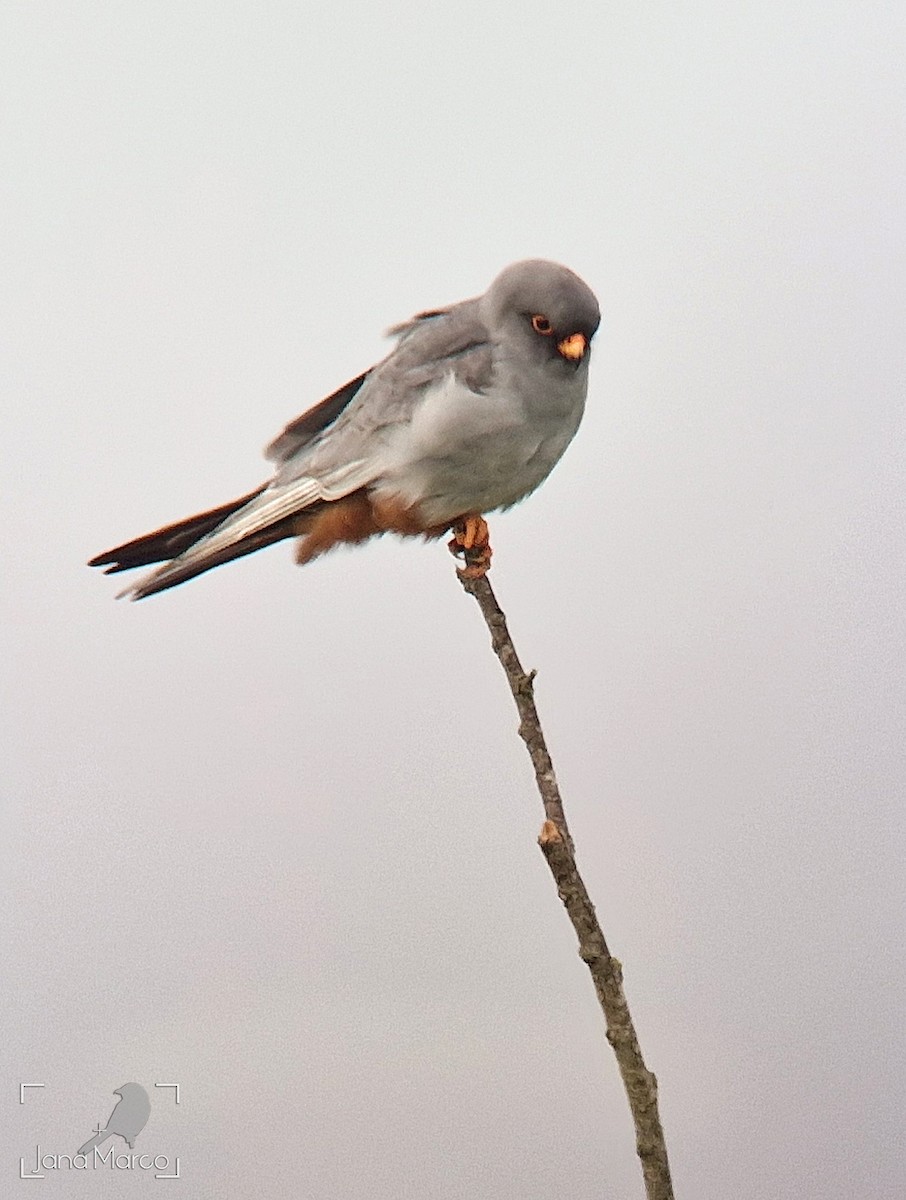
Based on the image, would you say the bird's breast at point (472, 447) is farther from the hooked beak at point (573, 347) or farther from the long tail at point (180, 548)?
the long tail at point (180, 548)

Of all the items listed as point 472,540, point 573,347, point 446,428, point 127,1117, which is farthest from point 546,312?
point 127,1117

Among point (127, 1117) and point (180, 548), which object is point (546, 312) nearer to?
point (180, 548)

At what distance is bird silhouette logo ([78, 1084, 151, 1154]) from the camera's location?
196 cm

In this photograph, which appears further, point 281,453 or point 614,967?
point 281,453

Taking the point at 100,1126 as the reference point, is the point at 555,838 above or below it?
above

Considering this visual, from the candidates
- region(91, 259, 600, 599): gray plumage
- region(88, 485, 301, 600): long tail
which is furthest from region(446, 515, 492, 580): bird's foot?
region(88, 485, 301, 600): long tail

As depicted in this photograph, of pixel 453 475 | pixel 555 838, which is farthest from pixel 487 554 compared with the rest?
pixel 555 838

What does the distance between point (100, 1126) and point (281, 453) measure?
3.39 ft

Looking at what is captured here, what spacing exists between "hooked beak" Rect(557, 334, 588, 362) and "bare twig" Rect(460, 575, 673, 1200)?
1.15 feet

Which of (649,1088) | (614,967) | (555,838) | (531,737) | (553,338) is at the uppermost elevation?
(553,338)

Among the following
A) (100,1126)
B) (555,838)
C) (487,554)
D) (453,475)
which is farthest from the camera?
(100,1126)

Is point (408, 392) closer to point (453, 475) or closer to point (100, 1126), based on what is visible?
point (453, 475)

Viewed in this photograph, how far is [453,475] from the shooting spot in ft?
4.99

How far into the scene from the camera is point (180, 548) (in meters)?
1.64
